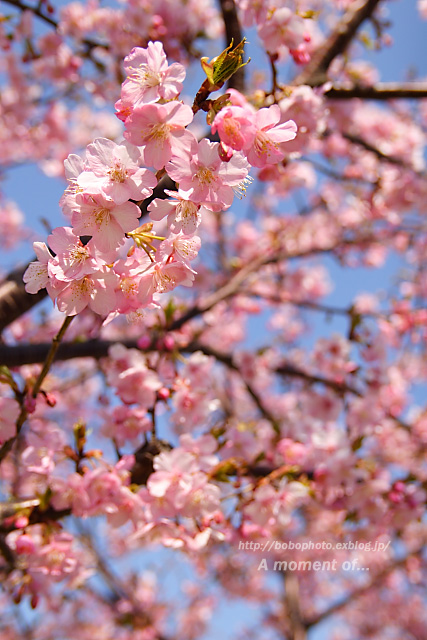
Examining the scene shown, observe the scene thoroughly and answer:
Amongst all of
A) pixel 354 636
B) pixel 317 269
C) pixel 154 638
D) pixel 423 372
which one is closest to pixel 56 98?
pixel 317 269

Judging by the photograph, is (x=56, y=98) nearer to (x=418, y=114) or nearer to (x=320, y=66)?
(x=320, y=66)

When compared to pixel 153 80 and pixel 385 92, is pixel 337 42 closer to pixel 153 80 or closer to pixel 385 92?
pixel 385 92

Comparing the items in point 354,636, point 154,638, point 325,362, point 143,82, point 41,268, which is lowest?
point 354,636

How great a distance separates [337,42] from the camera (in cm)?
268

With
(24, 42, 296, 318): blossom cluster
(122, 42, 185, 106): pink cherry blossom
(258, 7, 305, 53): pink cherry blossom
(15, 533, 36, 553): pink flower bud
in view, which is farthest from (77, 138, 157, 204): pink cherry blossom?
(15, 533, 36, 553): pink flower bud

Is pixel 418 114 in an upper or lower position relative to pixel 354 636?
upper

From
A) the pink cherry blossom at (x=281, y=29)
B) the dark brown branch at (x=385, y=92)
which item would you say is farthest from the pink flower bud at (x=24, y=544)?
the dark brown branch at (x=385, y=92)

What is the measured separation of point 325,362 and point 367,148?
181 centimetres

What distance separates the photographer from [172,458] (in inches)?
70.5

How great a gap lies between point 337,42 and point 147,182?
2.30 m

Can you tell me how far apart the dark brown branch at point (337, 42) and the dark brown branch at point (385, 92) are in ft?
0.55

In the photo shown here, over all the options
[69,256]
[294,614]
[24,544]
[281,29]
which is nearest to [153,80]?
[69,256]

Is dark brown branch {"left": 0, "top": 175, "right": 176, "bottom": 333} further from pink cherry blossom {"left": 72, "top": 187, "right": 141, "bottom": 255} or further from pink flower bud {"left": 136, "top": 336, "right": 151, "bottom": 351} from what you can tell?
pink cherry blossom {"left": 72, "top": 187, "right": 141, "bottom": 255}

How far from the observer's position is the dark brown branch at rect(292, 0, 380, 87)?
8.30 ft
